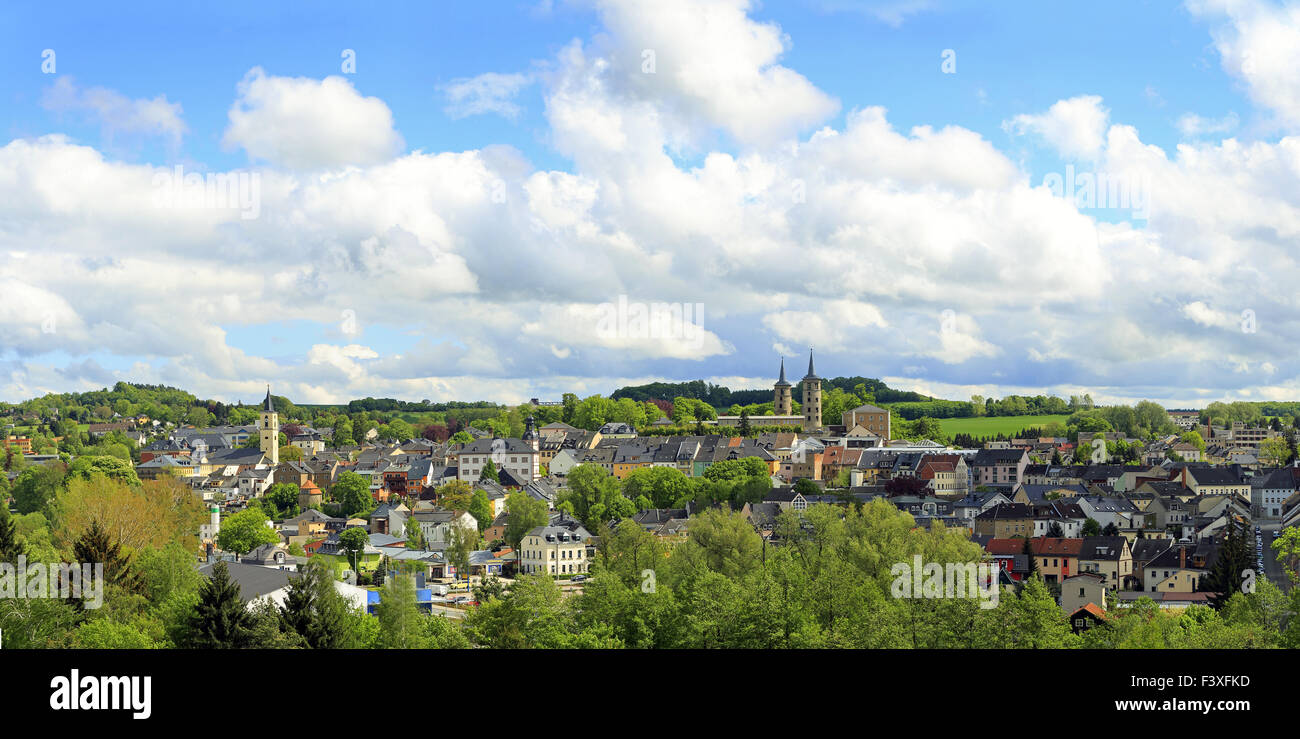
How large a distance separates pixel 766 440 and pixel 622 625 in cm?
8871

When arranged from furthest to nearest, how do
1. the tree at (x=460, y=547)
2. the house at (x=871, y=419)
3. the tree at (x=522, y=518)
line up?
the house at (x=871, y=419) → the tree at (x=522, y=518) → the tree at (x=460, y=547)

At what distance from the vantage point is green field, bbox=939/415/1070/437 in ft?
535

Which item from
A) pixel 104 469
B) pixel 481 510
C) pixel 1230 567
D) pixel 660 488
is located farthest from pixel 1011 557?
pixel 104 469

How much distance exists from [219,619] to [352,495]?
218ft

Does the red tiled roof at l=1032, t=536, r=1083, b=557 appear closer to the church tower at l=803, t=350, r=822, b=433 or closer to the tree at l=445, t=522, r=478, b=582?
the tree at l=445, t=522, r=478, b=582

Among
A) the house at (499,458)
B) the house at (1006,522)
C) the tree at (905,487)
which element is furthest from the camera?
the house at (499,458)

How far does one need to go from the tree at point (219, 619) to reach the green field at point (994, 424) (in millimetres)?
137775

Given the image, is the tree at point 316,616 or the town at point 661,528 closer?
the tree at point 316,616

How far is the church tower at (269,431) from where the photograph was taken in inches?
4985

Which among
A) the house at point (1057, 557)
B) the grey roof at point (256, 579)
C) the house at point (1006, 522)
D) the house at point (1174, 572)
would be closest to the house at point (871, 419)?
the house at point (1006, 522)

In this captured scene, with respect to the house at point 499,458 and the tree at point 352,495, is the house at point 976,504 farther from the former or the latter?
the tree at point 352,495

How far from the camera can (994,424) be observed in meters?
171
